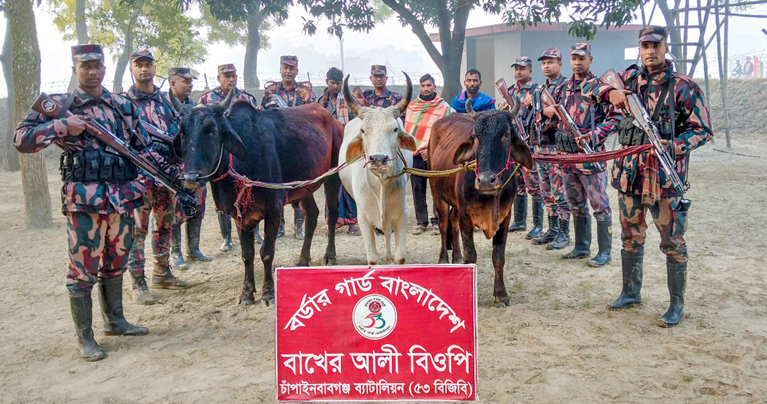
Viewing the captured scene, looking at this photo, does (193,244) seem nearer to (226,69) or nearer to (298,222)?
(298,222)

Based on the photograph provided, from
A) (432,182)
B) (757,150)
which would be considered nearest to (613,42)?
(757,150)

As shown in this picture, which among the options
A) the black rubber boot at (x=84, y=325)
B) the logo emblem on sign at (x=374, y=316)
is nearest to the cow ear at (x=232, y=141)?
the black rubber boot at (x=84, y=325)

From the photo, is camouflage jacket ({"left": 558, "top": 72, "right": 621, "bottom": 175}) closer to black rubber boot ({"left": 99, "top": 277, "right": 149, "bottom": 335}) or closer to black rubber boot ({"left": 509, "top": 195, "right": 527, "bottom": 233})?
black rubber boot ({"left": 509, "top": 195, "right": 527, "bottom": 233})

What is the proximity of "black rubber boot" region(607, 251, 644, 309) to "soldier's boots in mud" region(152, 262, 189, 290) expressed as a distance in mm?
4391

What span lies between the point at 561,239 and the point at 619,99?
322 centimetres

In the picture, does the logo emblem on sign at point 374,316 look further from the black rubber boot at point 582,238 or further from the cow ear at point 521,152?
the black rubber boot at point 582,238

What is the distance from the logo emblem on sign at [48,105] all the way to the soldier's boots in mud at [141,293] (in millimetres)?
2310

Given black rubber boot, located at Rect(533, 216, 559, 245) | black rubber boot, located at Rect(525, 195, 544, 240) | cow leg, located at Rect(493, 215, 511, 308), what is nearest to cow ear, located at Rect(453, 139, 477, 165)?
cow leg, located at Rect(493, 215, 511, 308)

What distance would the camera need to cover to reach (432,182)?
689 cm

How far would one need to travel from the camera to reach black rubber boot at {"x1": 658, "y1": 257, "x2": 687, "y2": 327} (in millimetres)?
5125

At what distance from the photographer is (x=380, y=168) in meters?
5.16

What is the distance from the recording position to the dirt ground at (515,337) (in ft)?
13.6

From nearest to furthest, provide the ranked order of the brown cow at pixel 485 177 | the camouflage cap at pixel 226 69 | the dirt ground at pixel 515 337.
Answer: the dirt ground at pixel 515 337 < the brown cow at pixel 485 177 < the camouflage cap at pixel 226 69

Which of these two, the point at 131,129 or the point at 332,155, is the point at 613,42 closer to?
the point at 332,155
